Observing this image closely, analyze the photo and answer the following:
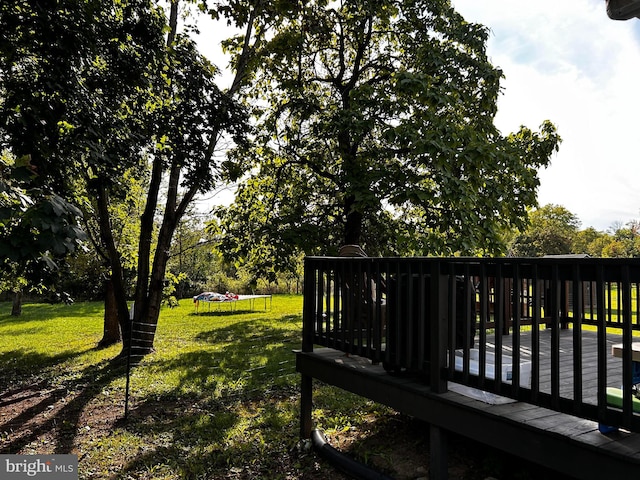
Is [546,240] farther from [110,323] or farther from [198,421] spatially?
[198,421]

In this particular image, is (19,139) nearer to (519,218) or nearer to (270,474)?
(270,474)

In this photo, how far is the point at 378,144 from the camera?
9.47 meters

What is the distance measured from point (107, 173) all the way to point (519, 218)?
7361mm

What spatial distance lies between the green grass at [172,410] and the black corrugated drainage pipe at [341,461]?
0.12 meters

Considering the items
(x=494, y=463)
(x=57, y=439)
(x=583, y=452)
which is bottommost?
(x=57, y=439)

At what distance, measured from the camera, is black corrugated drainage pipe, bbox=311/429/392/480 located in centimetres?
314

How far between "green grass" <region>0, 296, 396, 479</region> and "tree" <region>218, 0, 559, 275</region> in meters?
2.78

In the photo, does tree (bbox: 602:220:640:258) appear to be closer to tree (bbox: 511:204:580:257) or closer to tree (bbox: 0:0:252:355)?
tree (bbox: 511:204:580:257)

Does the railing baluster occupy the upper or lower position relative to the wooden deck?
upper

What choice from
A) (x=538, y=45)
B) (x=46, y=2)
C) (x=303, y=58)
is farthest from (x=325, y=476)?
(x=303, y=58)

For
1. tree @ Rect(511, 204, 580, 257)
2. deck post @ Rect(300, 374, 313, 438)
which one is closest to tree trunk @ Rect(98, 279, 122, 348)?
deck post @ Rect(300, 374, 313, 438)

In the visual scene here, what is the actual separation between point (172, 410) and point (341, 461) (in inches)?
102

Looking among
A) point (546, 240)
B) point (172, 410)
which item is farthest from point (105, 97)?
point (546, 240)

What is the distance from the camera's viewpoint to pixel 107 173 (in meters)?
5.68
